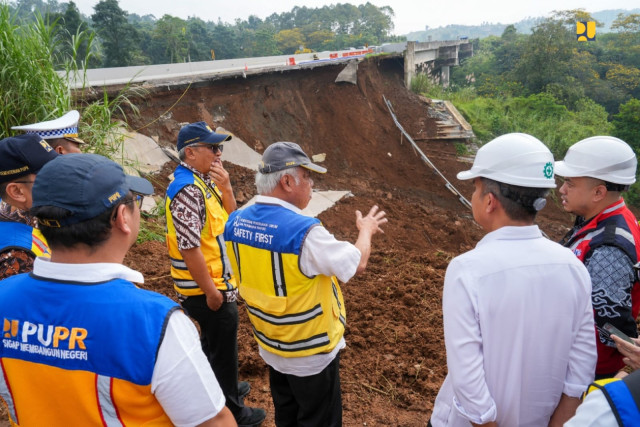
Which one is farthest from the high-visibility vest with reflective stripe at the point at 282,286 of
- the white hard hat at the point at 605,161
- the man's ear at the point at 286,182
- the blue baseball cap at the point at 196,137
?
the white hard hat at the point at 605,161

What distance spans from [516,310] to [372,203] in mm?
8879

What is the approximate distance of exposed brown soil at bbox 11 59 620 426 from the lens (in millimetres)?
3756

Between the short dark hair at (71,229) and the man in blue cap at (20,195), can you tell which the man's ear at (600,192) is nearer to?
the short dark hair at (71,229)

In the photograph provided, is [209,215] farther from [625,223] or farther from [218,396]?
[625,223]

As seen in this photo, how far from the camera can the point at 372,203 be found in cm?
1039

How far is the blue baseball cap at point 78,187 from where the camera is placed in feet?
3.96

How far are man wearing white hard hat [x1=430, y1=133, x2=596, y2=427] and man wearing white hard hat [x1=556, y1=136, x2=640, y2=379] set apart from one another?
363 millimetres

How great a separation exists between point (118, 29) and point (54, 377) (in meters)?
30.9

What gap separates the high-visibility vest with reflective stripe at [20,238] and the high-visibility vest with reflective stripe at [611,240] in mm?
2641

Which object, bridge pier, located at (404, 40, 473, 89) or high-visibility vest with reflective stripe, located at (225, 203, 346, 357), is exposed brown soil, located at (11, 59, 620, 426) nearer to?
bridge pier, located at (404, 40, 473, 89)

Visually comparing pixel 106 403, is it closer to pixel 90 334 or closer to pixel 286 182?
pixel 90 334

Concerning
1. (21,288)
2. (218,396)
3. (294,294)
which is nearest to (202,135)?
(294,294)

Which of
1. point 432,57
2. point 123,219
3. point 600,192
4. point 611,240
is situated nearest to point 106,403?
point 123,219

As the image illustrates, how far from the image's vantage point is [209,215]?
2.77 m
